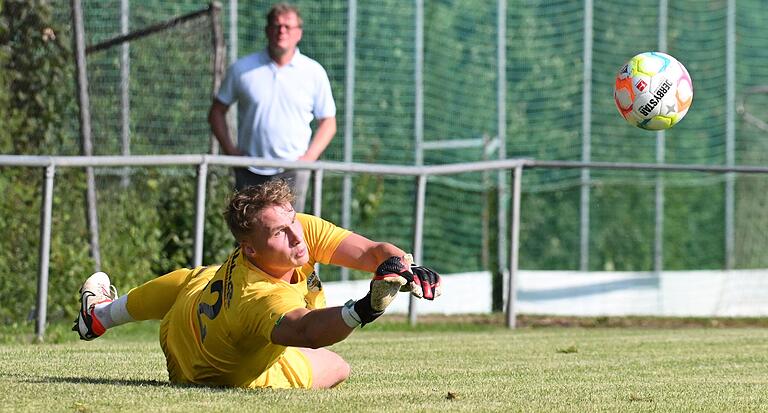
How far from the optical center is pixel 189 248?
1116cm

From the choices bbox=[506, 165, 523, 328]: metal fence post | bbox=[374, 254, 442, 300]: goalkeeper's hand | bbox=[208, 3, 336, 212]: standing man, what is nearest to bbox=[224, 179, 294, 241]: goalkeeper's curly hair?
bbox=[374, 254, 442, 300]: goalkeeper's hand

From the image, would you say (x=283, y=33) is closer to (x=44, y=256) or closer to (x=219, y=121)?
(x=219, y=121)

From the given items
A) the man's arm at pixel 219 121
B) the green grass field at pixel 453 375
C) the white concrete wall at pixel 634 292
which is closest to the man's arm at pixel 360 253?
the green grass field at pixel 453 375

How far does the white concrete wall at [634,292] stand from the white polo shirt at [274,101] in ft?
16.5

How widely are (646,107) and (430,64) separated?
8.48 meters

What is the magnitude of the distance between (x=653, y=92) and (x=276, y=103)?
9.25ft

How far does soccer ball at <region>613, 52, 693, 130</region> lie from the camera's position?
9.40 m

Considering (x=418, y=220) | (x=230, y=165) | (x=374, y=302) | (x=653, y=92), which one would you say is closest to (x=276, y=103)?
(x=230, y=165)

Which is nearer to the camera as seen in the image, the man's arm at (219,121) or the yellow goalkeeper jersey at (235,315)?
the yellow goalkeeper jersey at (235,315)

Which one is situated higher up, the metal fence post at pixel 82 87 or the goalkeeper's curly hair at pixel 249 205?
the metal fence post at pixel 82 87

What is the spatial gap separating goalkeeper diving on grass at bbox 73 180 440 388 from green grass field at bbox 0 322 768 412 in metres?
0.18

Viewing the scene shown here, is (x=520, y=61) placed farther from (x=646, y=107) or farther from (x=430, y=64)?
(x=646, y=107)

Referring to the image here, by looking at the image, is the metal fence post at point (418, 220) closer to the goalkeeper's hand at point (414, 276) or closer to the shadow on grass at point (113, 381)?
the shadow on grass at point (113, 381)

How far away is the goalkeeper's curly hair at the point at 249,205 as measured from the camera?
606cm
